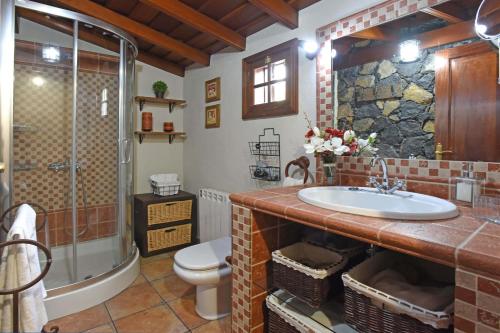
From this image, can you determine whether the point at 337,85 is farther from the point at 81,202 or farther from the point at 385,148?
the point at 81,202

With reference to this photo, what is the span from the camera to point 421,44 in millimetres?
1338

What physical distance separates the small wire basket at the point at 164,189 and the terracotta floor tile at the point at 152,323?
1.20 metres

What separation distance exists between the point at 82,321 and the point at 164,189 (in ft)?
4.34

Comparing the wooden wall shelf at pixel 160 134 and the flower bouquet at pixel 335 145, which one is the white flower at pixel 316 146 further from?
the wooden wall shelf at pixel 160 134

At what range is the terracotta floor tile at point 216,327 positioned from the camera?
168 centimetres

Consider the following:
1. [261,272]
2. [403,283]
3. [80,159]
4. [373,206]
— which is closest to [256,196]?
[261,272]

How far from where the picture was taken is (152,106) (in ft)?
9.95

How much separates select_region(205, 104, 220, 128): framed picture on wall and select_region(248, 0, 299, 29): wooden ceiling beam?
1.05 meters

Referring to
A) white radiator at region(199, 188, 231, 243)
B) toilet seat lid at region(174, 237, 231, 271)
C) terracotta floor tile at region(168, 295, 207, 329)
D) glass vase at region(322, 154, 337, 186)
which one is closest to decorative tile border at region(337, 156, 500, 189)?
glass vase at region(322, 154, 337, 186)

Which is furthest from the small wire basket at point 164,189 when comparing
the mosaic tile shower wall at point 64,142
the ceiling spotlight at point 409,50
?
the ceiling spotlight at point 409,50

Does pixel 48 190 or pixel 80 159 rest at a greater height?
pixel 80 159

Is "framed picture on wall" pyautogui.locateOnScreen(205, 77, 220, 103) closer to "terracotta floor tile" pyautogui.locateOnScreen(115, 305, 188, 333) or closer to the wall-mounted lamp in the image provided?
the wall-mounted lamp

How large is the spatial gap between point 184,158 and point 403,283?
262 centimetres

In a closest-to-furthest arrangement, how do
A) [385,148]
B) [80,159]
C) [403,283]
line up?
1. [403,283]
2. [385,148]
3. [80,159]
